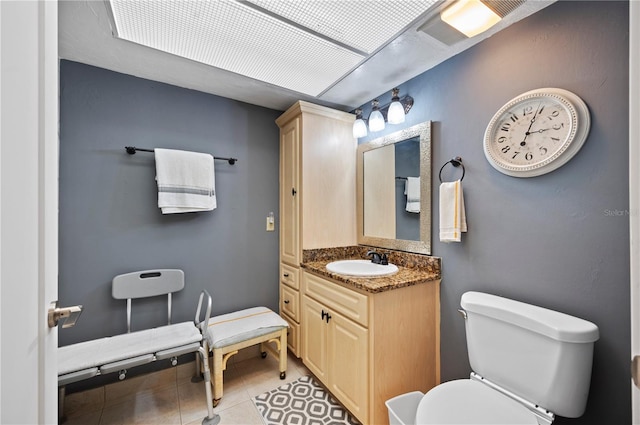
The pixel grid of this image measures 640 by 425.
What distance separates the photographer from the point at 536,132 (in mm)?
1227

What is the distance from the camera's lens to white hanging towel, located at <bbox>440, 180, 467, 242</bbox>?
147 cm

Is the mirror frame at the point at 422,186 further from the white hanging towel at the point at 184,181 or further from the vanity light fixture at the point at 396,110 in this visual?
the white hanging towel at the point at 184,181

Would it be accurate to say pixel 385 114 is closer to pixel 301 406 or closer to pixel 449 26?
pixel 449 26

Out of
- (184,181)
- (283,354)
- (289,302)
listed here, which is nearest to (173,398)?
Result: (283,354)

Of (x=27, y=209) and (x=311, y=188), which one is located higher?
(x=311, y=188)

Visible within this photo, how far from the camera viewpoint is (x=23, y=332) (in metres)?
0.48

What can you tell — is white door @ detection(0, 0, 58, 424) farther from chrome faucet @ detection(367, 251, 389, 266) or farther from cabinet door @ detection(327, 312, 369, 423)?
chrome faucet @ detection(367, 251, 389, 266)

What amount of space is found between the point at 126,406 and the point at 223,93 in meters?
2.25

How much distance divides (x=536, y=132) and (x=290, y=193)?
1.63 metres

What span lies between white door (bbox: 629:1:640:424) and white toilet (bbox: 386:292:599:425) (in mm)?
631

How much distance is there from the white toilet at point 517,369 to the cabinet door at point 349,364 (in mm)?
216

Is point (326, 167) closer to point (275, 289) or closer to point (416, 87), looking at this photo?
point (416, 87)

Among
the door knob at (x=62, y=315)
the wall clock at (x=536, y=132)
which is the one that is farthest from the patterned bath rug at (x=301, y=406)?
the wall clock at (x=536, y=132)

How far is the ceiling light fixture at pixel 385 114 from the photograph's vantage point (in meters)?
1.76
